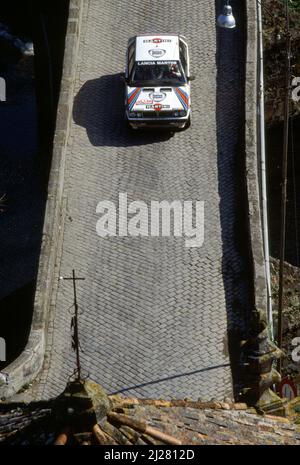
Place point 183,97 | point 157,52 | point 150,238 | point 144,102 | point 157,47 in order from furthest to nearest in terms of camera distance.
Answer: point 157,47 < point 157,52 < point 183,97 < point 144,102 < point 150,238

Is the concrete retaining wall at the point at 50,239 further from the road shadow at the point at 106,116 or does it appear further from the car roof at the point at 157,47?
the car roof at the point at 157,47

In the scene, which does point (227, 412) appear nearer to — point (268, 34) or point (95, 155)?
point (95, 155)

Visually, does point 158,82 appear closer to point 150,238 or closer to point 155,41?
point 155,41

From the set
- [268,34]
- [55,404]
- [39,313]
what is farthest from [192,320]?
[268,34]

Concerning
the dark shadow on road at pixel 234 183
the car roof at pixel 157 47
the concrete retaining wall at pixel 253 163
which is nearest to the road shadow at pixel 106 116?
the car roof at pixel 157 47

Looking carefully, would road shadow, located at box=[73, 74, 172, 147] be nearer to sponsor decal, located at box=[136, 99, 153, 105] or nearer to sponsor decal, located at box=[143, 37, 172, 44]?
sponsor decal, located at box=[136, 99, 153, 105]

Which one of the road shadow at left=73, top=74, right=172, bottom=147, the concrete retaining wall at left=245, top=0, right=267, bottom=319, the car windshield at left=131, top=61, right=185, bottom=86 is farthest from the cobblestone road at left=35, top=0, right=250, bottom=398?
the car windshield at left=131, top=61, right=185, bottom=86

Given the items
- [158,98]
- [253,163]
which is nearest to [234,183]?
[253,163]
